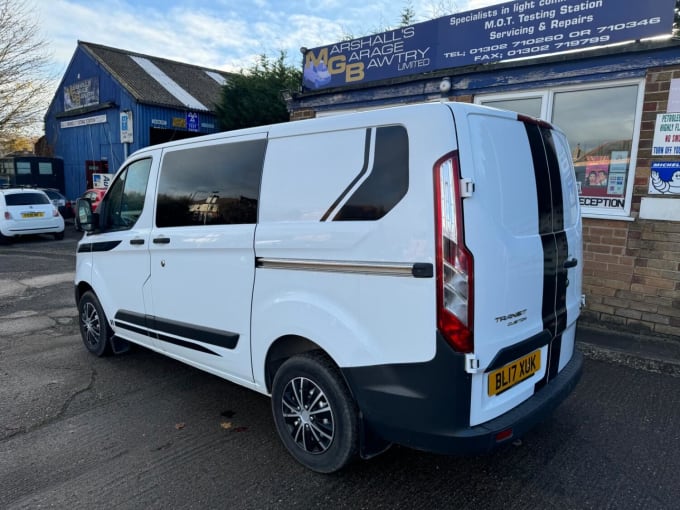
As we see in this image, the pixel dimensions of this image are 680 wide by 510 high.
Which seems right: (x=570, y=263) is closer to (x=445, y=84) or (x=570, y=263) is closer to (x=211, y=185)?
(x=211, y=185)

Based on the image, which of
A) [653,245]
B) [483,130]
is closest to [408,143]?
[483,130]

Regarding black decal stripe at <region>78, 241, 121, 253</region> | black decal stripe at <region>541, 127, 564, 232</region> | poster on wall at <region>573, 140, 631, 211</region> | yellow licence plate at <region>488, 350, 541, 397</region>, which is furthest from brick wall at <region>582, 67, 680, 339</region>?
black decal stripe at <region>78, 241, 121, 253</region>

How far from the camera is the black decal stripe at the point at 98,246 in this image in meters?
4.26

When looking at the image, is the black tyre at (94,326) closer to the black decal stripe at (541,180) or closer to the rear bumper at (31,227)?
the black decal stripe at (541,180)

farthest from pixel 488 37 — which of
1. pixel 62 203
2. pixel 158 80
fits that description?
pixel 158 80

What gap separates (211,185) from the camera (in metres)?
3.38

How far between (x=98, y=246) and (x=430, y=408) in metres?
3.55

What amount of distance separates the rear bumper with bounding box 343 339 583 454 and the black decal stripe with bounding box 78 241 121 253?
2786mm

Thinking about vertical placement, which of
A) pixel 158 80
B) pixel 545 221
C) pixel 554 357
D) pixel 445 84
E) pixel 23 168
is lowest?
pixel 554 357

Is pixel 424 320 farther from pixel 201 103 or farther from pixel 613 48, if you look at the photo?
pixel 201 103

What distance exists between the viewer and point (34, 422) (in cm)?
348

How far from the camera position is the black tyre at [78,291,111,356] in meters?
4.64

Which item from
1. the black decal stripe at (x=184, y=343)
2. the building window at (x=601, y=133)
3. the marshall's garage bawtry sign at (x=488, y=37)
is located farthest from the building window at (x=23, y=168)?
the building window at (x=601, y=133)

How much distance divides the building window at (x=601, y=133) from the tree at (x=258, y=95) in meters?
12.6
